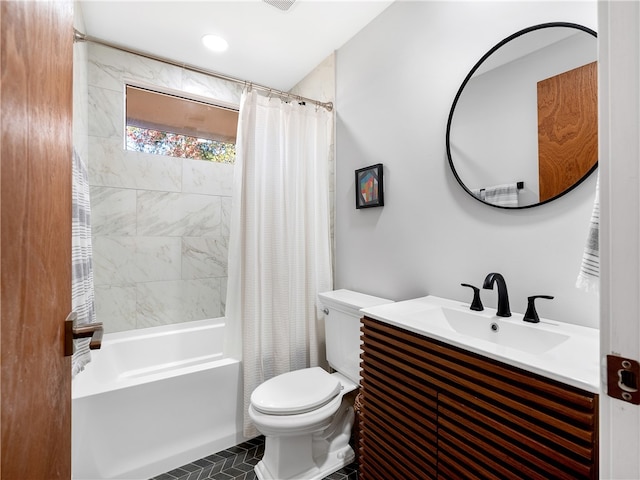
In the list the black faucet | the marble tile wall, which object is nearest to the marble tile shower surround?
the marble tile wall

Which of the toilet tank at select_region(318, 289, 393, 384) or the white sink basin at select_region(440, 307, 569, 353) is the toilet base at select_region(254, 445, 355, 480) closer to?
the toilet tank at select_region(318, 289, 393, 384)

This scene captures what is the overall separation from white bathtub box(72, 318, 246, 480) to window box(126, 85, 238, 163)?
5.10 ft

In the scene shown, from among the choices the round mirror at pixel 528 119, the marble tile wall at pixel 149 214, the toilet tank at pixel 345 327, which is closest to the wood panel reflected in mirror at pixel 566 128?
the round mirror at pixel 528 119

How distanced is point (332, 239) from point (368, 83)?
109 centimetres

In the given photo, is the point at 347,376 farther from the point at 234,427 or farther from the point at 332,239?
the point at 332,239

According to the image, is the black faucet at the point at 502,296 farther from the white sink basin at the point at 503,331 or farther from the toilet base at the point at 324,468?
the toilet base at the point at 324,468

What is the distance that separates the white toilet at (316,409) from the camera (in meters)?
1.42

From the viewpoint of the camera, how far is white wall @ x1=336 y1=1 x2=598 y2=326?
1.13 metres

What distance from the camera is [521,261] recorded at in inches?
48.2

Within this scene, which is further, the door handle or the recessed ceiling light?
the recessed ceiling light

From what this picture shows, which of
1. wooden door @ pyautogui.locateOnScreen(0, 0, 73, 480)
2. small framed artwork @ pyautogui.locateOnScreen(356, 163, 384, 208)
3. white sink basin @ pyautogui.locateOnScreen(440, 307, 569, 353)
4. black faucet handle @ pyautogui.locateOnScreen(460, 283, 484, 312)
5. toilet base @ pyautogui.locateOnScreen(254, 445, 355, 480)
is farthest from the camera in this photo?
small framed artwork @ pyautogui.locateOnScreen(356, 163, 384, 208)

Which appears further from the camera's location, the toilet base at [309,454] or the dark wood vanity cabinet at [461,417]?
the toilet base at [309,454]

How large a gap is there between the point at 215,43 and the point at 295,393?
2355mm

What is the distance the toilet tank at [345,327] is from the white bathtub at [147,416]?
612 millimetres
